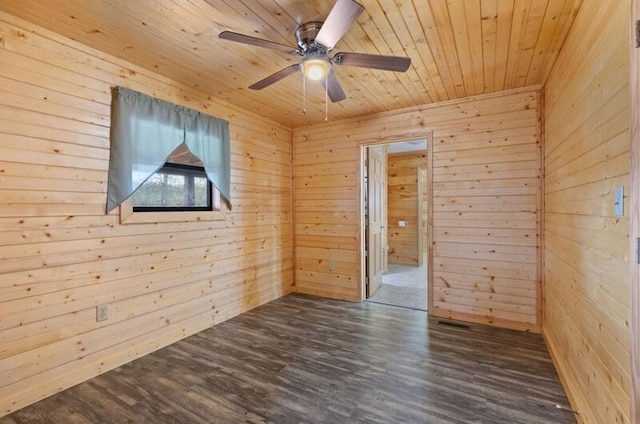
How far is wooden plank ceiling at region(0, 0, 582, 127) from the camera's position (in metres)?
1.87

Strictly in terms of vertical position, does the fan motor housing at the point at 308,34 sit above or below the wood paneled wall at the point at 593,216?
above

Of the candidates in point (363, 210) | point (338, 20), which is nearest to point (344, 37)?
point (338, 20)

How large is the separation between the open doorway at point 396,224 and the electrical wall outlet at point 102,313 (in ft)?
9.61

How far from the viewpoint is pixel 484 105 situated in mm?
3332

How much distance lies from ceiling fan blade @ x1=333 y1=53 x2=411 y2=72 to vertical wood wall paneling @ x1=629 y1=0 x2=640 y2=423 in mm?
1039

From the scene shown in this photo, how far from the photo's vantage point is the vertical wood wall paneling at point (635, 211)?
1.18 meters

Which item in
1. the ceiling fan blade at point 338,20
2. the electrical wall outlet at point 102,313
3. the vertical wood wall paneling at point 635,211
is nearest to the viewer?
the vertical wood wall paneling at point 635,211

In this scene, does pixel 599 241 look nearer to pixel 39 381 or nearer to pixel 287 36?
pixel 287 36

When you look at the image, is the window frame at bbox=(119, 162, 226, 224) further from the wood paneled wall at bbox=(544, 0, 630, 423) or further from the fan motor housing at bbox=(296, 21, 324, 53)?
the wood paneled wall at bbox=(544, 0, 630, 423)

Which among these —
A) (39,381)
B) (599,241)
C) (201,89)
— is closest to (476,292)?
(599,241)

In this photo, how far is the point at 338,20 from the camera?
5.29 feet

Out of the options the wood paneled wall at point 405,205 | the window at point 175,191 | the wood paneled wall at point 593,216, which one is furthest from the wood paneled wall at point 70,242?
the wood paneled wall at point 405,205

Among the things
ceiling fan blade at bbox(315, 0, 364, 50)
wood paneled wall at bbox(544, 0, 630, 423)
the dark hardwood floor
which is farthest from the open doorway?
ceiling fan blade at bbox(315, 0, 364, 50)

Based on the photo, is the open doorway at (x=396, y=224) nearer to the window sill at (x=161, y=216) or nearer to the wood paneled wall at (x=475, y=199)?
the wood paneled wall at (x=475, y=199)
